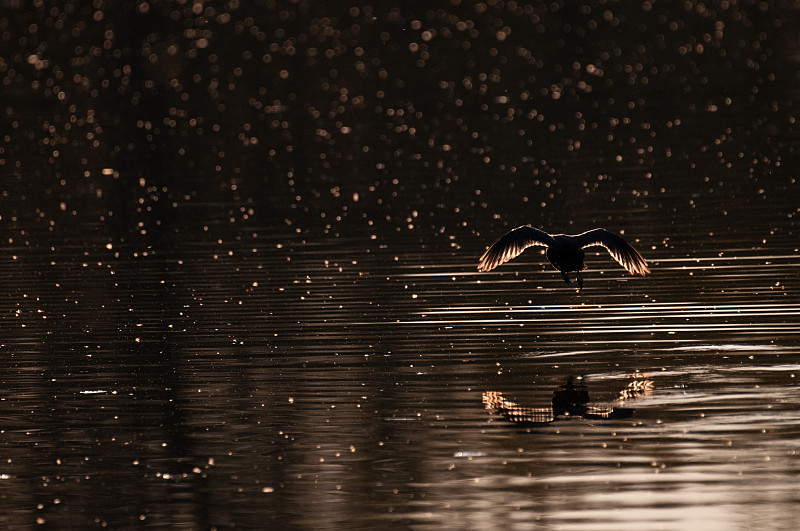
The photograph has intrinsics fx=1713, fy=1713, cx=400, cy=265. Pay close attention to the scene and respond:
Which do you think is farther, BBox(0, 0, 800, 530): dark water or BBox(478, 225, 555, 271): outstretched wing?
BBox(478, 225, 555, 271): outstretched wing

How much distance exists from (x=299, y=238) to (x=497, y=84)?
36.7 m

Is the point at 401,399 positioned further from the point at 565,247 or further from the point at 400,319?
the point at 400,319

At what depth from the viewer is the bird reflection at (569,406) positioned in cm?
1600

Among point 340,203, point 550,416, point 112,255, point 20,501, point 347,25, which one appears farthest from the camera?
point 347,25

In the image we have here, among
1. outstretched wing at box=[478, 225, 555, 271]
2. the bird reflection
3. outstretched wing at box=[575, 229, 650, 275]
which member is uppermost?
outstretched wing at box=[478, 225, 555, 271]

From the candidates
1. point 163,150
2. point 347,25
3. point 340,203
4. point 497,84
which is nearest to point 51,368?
point 340,203

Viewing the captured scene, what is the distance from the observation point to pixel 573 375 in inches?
698

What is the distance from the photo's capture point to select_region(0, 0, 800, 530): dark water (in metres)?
14.0

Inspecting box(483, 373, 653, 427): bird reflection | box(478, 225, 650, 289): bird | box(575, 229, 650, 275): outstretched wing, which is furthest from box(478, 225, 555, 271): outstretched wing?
box(483, 373, 653, 427): bird reflection

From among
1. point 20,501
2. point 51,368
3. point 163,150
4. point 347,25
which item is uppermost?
point 347,25

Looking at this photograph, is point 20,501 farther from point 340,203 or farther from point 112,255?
point 340,203

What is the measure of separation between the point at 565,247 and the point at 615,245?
1.07 meters

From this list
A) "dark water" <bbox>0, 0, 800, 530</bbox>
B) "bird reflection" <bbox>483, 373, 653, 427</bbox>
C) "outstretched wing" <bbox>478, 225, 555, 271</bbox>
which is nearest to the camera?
"dark water" <bbox>0, 0, 800, 530</bbox>

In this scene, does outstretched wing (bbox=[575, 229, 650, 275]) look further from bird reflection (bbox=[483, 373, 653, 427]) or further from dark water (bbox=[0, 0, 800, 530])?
bird reflection (bbox=[483, 373, 653, 427])
